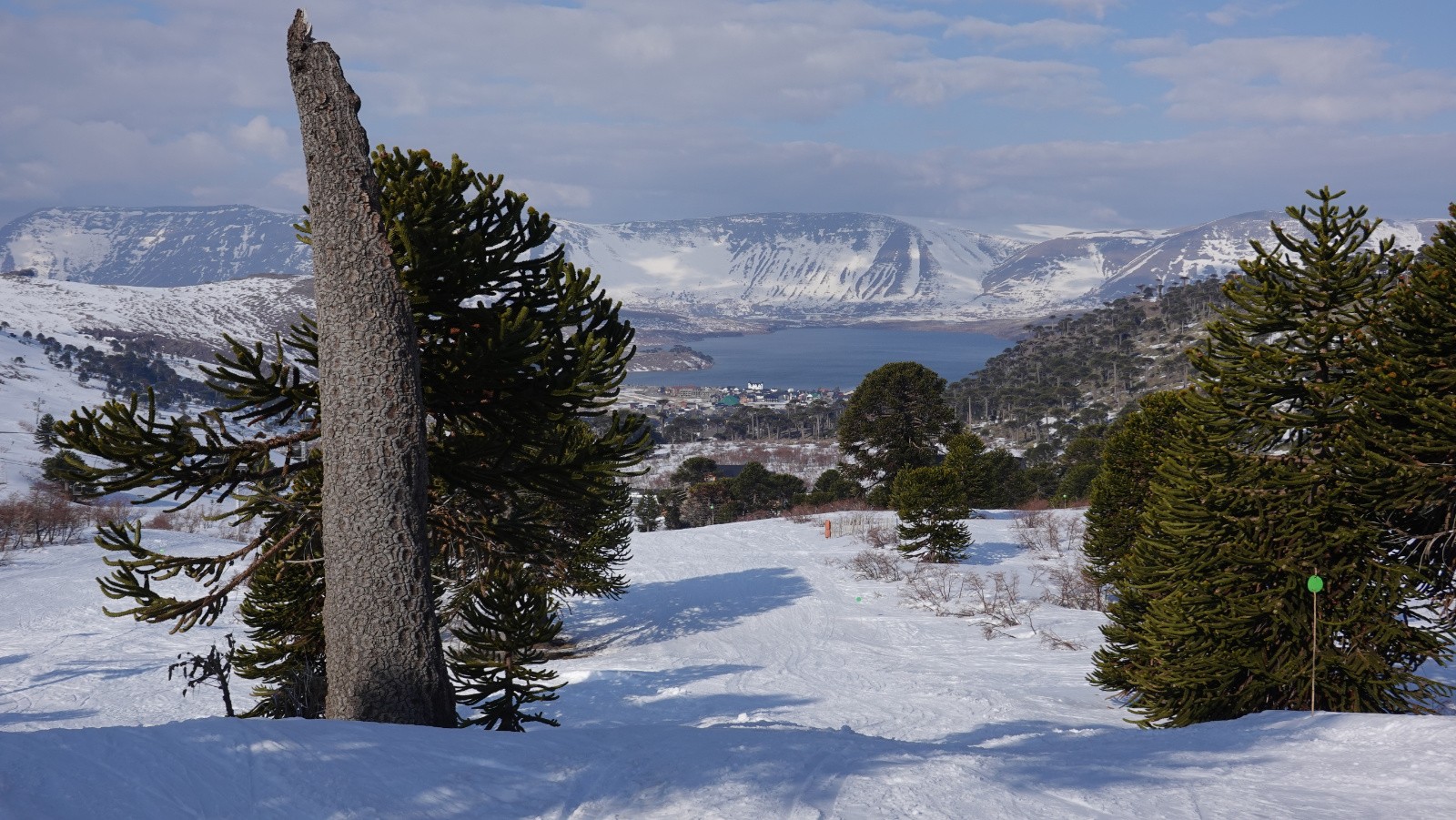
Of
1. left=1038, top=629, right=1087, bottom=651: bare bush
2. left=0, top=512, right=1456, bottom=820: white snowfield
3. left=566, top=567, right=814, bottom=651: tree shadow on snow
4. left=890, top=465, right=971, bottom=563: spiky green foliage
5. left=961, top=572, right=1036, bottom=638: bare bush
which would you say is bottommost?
left=566, top=567, right=814, bottom=651: tree shadow on snow

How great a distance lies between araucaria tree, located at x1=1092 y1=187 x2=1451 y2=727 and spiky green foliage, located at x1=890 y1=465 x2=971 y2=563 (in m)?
12.5

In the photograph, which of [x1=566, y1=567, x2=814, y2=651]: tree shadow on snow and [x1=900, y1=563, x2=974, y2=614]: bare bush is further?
[x1=900, y1=563, x2=974, y2=614]: bare bush

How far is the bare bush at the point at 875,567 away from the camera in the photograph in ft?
68.7

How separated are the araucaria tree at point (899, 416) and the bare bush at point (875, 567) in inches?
323

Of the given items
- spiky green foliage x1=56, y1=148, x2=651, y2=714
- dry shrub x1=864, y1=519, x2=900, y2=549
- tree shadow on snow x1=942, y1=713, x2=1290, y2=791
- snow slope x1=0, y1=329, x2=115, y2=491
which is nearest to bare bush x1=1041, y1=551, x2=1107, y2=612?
dry shrub x1=864, y1=519, x2=900, y2=549

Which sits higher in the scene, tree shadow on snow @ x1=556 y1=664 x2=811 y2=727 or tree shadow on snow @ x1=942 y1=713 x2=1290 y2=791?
tree shadow on snow @ x1=942 y1=713 x2=1290 y2=791

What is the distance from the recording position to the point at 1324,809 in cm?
403

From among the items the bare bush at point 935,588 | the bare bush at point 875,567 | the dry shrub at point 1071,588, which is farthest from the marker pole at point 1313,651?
the bare bush at point 875,567

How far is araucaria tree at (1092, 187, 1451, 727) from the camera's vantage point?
7.47 meters

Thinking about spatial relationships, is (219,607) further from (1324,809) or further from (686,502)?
(686,502)

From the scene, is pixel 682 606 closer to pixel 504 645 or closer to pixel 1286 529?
pixel 504 645

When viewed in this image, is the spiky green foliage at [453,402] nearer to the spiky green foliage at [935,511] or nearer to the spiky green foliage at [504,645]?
the spiky green foliage at [504,645]

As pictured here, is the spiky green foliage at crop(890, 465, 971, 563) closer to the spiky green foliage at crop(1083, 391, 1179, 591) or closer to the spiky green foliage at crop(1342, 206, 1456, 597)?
the spiky green foliage at crop(1083, 391, 1179, 591)

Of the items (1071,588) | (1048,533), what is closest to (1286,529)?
(1071,588)
